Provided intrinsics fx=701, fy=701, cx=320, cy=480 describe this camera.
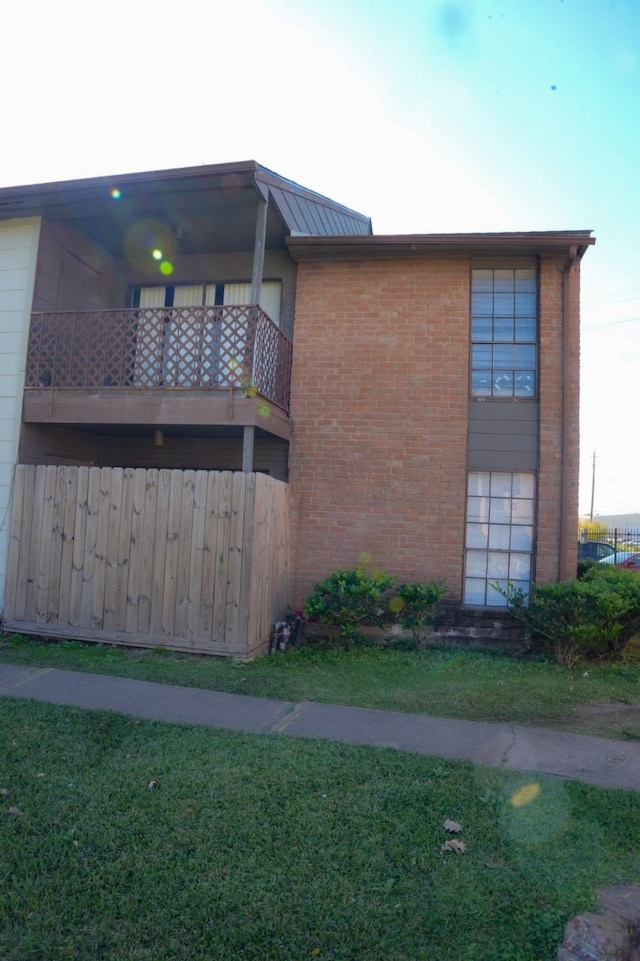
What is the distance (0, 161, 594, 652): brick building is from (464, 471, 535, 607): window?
0.06 ft

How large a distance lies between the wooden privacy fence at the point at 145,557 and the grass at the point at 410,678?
0.94ft

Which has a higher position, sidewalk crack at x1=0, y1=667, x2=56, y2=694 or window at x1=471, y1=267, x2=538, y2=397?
window at x1=471, y1=267, x2=538, y2=397

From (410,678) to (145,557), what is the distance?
134 inches

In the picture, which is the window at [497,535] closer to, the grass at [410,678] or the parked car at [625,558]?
the grass at [410,678]

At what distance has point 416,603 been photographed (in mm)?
8703

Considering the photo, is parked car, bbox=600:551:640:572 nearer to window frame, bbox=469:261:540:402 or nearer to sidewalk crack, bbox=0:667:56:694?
window frame, bbox=469:261:540:402

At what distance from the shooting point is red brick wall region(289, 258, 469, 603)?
9.62 meters

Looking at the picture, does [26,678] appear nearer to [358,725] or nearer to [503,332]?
[358,725]


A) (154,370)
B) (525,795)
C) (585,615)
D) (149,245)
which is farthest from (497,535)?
(149,245)

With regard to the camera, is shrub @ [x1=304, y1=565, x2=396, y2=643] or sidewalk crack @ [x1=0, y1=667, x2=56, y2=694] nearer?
sidewalk crack @ [x1=0, y1=667, x2=56, y2=694]

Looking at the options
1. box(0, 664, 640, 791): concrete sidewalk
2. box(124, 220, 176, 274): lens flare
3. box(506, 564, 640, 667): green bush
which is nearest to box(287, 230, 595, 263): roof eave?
box(124, 220, 176, 274): lens flare

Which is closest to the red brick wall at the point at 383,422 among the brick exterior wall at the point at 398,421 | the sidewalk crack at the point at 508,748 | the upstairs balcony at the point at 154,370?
the brick exterior wall at the point at 398,421

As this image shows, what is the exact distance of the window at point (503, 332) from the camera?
386 inches

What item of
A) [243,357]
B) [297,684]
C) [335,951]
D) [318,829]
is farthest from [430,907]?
[243,357]
